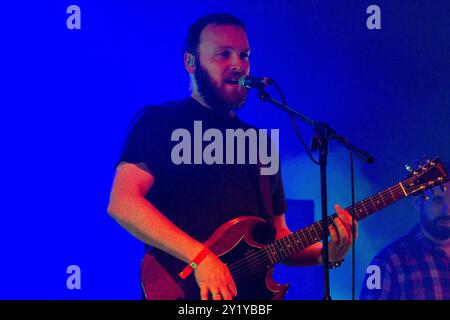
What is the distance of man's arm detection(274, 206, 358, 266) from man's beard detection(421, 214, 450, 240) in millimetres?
417

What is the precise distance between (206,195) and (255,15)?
1052 millimetres

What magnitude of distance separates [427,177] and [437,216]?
0.36 m

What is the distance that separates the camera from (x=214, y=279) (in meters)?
4.71

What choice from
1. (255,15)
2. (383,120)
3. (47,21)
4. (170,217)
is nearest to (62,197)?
(170,217)

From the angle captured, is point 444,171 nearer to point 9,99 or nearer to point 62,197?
point 62,197

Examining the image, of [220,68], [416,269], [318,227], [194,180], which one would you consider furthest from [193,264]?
[416,269]

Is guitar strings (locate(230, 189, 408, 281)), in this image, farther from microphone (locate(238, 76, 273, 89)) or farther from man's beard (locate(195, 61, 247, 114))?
microphone (locate(238, 76, 273, 89))

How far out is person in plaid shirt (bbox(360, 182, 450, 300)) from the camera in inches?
196

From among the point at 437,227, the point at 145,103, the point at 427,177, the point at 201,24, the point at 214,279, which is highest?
the point at 201,24

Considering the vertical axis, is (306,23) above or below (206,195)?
above

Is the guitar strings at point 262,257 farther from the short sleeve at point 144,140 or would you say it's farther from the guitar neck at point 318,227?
the short sleeve at point 144,140

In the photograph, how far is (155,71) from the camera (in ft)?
16.2

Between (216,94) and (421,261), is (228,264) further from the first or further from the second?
(421,261)

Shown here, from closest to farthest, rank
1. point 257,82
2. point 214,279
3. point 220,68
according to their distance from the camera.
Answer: point 257,82
point 214,279
point 220,68
